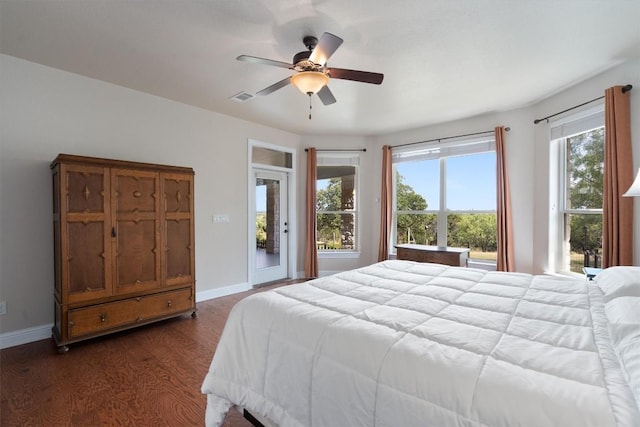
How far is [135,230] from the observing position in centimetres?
290

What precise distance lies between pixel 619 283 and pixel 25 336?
14.9 feet

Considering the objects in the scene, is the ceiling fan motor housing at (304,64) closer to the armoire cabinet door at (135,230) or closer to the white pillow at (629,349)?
the armoire cabinet door at (135,230)

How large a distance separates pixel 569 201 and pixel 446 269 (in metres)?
2.14

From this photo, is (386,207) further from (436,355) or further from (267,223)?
(436,355)

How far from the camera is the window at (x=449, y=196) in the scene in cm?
430

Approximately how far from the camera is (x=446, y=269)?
253 centimetres

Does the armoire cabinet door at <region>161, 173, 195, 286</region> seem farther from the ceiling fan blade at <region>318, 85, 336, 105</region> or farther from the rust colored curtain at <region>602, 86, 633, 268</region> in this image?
the rust colored curtain at <region>602, 86, 633, 268</region>

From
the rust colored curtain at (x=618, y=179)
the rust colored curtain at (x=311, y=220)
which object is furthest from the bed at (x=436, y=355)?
the rust colored curtain at (x=311, y=220)

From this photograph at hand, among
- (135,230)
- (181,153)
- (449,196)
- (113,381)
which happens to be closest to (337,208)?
(449,196)

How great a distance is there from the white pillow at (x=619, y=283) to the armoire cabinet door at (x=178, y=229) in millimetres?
3499

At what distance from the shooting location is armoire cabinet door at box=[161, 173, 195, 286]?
124 inches

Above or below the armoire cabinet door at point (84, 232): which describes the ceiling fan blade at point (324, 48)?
above

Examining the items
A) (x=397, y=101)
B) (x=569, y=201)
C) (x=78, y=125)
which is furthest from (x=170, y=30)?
(x=569, y=201)

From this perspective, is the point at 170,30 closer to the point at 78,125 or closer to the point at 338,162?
the point at 78,125
